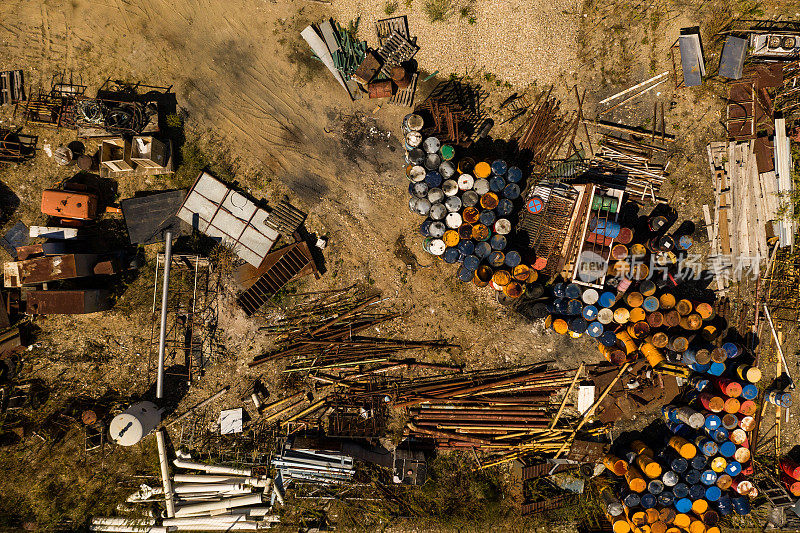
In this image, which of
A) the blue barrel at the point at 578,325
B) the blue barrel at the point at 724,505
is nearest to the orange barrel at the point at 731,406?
the blue barrel at the point at 724,505

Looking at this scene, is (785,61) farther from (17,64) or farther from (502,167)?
(17,64)

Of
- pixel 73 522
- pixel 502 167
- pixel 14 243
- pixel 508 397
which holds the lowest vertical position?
pixel 73 522

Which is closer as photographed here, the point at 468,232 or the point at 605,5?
the point at 468,232

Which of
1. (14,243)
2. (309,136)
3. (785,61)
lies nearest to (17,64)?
(14,243)

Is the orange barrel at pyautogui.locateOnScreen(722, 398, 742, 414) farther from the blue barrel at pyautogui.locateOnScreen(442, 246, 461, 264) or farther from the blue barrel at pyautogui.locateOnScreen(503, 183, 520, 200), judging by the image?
the blue barrel at pyautogui.locateOnScreen(442, 246, 461, 264)

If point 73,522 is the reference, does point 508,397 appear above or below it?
above

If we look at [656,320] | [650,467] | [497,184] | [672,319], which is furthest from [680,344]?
[497,184]
